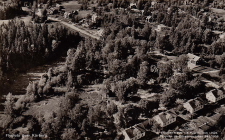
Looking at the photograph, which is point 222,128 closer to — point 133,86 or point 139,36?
point 133,86

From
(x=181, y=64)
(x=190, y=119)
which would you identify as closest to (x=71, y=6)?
(x=181, y=64)

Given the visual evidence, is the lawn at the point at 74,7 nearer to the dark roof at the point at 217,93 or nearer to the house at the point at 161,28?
the house at the point at 161,28

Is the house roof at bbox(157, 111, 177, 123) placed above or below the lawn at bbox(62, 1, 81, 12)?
below

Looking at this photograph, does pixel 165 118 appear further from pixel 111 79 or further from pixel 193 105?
pixel 111 79

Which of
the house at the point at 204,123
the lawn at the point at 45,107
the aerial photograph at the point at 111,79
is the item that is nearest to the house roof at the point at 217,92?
the aerial photograph at the point at 111,79

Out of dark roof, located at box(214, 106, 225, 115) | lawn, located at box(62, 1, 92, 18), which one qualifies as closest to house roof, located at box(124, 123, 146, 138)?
dark roof, located at box(214, 106, 225, 115)

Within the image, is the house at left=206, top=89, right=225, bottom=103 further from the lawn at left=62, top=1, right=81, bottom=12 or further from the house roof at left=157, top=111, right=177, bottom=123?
the lawn at left=62, top=1, right=81, bottom=12

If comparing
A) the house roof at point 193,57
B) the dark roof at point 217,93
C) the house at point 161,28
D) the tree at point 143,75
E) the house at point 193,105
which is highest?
the house at point 161,28
